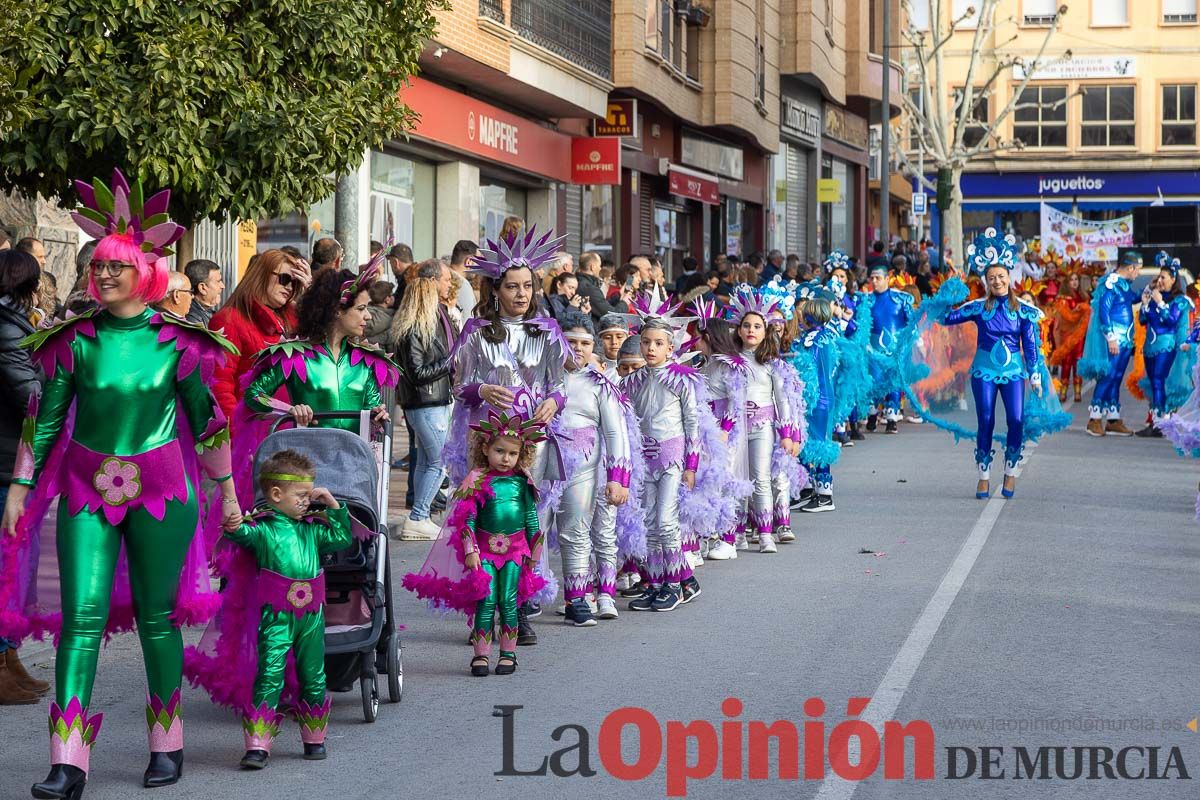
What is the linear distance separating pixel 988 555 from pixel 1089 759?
18.2 ft

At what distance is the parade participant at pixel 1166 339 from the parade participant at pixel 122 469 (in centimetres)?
1694

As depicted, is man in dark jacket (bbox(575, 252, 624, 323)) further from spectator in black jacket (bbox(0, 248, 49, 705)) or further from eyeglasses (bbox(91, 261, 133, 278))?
eyeglasses (bbox(91, 261, 133, 278))

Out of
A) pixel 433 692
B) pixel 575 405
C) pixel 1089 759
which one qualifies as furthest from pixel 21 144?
pixel 1089 759

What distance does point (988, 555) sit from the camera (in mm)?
12172

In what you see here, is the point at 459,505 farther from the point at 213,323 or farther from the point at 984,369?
the point at 984,369

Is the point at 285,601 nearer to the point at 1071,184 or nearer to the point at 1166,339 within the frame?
the point at 1166,339

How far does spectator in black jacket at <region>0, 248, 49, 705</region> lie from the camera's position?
766 cm

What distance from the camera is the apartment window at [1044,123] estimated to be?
7412 centimetres

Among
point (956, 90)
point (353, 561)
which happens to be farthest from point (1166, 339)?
point (956, 90)

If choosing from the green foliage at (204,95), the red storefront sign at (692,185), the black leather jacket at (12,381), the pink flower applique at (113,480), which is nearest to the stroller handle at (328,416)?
the black leather jacket at (12,381)

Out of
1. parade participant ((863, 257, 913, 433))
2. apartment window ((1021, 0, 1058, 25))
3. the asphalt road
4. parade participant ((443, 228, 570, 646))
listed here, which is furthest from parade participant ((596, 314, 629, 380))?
apartment window ((1021, 0, 1058, 25))

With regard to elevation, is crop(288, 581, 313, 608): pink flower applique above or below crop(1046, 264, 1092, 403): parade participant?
below

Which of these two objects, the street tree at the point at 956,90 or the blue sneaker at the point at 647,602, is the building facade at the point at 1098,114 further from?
the blue sneaker at the point at 647,602

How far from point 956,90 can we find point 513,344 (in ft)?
216
